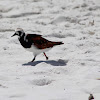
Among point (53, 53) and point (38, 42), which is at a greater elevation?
point (38, 42)

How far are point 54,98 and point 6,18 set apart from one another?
23.7 feet

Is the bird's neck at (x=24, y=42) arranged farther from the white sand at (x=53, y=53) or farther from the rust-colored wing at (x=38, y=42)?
the white sand at (x=53, y=53)

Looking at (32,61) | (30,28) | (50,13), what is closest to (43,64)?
(32,61)

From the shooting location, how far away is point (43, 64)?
249 inches

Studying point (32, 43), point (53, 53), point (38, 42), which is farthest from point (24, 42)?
point (53, 53)

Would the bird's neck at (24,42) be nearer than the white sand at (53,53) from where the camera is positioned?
No

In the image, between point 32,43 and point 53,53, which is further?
point 53,53

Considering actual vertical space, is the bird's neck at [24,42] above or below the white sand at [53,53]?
above

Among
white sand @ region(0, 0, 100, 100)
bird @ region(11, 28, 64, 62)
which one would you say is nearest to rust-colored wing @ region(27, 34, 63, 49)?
bird @ region(11, 28, 64, 62)

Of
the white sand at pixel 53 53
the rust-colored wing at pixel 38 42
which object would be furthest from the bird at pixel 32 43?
the white sand at pixel 53 53

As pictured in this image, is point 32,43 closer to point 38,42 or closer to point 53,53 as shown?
point 38,42

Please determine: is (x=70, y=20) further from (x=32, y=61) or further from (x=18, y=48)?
(x=32, y=61)

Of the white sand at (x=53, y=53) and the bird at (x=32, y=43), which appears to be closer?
the white sand at (x=53, y=53)

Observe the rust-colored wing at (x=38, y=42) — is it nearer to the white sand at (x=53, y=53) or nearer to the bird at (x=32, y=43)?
the bird at (x=32, y=43)
